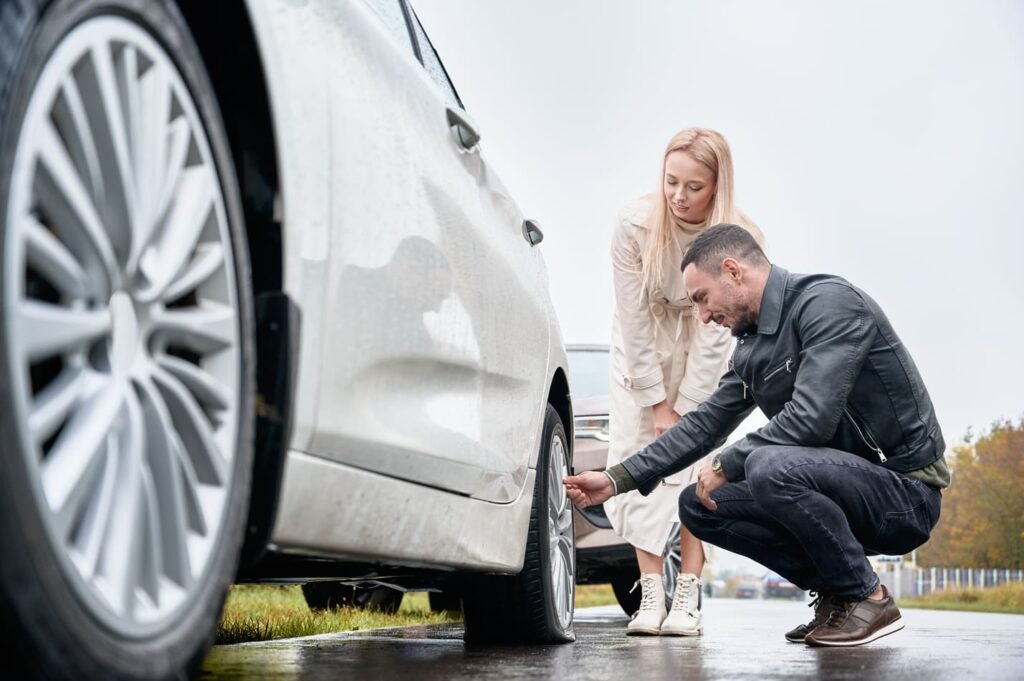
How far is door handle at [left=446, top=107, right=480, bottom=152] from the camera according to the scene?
290 cm

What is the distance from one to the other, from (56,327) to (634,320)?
389 centimetres

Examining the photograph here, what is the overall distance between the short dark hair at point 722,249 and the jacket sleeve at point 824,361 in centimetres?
23

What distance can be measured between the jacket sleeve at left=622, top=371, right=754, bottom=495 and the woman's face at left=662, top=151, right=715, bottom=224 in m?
0.82

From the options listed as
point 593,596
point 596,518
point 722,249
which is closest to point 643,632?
point 596,518

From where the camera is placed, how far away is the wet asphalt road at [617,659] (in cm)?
288

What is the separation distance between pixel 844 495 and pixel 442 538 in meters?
1.66

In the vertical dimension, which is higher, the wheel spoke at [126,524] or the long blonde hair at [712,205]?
the long blonde hair at [712,205]

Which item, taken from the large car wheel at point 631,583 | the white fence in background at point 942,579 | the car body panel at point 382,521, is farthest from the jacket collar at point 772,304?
the white fence in background at point 942,579

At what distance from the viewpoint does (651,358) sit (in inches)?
199

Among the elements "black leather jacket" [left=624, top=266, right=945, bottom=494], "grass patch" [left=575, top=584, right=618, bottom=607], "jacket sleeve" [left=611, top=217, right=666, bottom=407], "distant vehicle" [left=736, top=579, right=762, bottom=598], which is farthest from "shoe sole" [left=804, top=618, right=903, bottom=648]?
"distant vehicle" [left=736, top=579, right=762, bottom=598]

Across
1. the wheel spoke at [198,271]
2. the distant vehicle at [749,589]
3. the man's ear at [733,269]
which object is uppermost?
the man's ear at [733,269]

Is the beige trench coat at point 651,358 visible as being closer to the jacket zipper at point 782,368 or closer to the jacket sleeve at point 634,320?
the jacket sleeve at point 634,320

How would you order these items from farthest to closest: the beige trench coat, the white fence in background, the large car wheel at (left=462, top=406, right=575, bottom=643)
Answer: the white fence in background, the beige trench coat, the large car wheel at (left=462, top=406, right=575, bottom=643)

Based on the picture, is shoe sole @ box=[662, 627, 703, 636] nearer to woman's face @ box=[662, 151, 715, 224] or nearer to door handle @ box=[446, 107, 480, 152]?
woman's face @ box=[662, 151, 715, 224]
